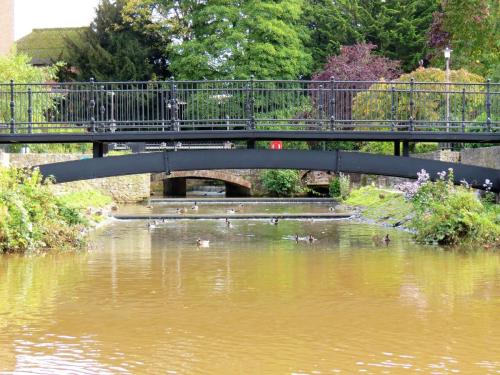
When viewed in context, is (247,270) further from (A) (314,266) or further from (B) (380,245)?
(B) (380,245)

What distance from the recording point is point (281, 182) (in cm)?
4484

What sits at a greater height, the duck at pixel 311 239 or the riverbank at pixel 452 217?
the riverbank at pixel 452 217

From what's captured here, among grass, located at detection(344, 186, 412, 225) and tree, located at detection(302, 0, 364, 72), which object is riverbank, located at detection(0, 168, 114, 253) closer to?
grass, located at detection(344, 186, 412, 225)

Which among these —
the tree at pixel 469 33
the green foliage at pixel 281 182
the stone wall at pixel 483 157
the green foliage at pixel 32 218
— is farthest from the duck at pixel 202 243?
the tree at pixel 469 33

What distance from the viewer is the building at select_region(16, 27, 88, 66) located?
2761 inches

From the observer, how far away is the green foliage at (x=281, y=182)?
44812 mm

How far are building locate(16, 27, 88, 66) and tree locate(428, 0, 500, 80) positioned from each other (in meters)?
29.0

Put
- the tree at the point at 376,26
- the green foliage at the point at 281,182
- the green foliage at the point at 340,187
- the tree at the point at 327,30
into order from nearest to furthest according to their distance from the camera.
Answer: the green foliage at the point at 340,187
the green foliage at the point at 281,182
the tree at the point at 376,26
the tree at the point at 327,30

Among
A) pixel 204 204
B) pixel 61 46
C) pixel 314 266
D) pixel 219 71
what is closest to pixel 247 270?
pixel 314 266

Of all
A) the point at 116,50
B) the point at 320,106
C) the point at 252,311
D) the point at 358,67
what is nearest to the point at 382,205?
the point at 320,106

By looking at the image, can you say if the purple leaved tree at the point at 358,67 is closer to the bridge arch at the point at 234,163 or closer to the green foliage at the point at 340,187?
the green foliage at the point at 340,187

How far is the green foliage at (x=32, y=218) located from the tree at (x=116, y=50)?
119ft

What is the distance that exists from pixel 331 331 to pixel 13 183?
1012 centimetres

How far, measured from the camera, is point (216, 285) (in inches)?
558
